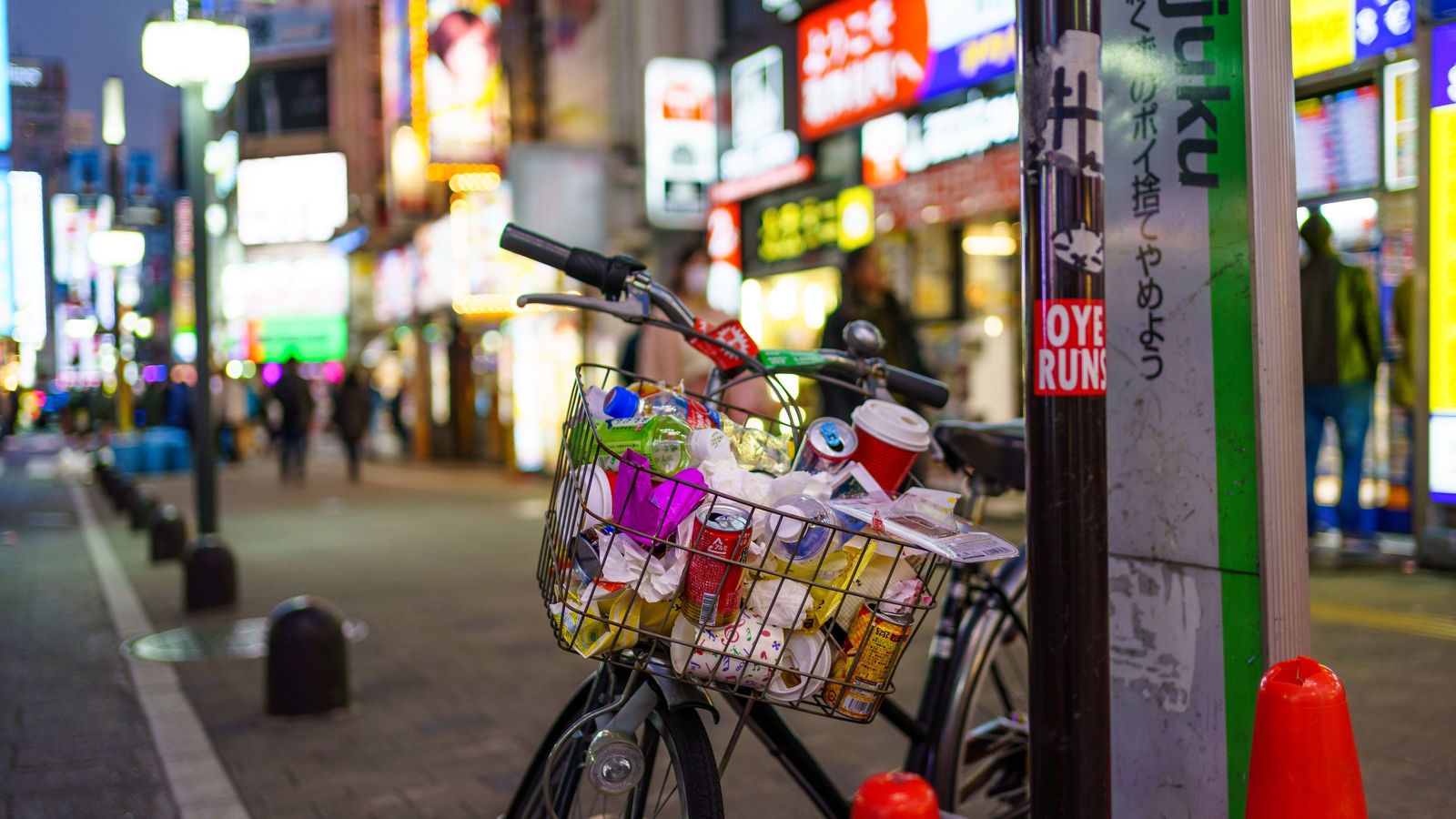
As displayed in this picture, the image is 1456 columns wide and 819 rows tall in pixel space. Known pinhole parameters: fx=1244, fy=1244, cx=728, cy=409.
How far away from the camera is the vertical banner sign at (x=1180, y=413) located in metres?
2.69

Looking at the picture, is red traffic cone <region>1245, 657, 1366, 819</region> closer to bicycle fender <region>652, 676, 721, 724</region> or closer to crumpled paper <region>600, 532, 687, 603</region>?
bicycle fender <region>652, 676, 721, 724</region>

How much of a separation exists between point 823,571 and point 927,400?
86 cm

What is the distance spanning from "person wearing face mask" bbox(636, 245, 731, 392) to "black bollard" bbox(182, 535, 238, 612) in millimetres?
2925

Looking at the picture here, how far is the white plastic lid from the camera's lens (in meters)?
2.31

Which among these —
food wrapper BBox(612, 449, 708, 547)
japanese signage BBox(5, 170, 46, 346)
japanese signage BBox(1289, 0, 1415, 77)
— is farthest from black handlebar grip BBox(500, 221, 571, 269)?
japanese signage BBox(5, 170, 46, 346)

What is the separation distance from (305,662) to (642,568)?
3588mm

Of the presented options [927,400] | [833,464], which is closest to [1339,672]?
[927,400]

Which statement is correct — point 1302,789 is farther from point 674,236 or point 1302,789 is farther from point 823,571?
point 674,236

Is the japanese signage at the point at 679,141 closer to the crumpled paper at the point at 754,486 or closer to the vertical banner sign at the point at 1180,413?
the vertical banner sign at the point at 1180,413

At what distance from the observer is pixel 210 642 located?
22.0 ft

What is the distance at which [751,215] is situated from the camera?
15070mm

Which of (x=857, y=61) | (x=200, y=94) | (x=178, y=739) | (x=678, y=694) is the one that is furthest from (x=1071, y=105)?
(x=857, y=61)

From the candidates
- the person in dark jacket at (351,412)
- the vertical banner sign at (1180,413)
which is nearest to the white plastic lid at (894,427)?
the vertical banner sign at (1180,413)

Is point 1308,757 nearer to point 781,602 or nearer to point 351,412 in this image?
point 781,602
